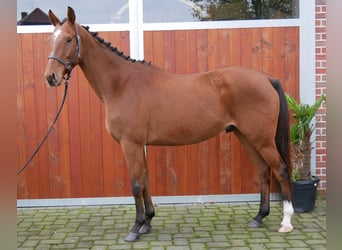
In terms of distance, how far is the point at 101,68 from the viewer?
3.47 metres

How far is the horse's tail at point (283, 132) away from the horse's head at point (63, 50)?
1970mm

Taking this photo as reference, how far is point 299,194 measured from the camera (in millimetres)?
4035

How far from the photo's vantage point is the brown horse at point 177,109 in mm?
3420

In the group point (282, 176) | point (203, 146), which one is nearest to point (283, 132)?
point (282, 176)

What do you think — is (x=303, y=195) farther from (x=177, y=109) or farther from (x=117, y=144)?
(x=117, y=144)

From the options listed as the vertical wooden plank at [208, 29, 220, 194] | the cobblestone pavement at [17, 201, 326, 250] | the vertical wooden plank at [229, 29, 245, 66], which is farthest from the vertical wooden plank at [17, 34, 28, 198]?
the vertical wooden plank at [229, 29, 245, 66]

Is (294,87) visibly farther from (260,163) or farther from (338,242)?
(338,242)

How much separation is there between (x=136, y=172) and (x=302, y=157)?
1.95 m

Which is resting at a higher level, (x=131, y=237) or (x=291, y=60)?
(x=291, y=60)

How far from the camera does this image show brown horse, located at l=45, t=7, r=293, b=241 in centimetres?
342

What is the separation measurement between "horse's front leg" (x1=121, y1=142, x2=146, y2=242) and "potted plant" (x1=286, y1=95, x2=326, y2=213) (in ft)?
5.76

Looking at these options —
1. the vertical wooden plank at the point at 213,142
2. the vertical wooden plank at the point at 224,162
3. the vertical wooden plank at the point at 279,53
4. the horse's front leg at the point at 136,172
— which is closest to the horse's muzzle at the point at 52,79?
the horse's front leg at the point at 136,172

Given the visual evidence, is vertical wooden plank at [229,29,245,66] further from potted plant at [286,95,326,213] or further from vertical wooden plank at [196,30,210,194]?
potted plant at [286,95,326,213]

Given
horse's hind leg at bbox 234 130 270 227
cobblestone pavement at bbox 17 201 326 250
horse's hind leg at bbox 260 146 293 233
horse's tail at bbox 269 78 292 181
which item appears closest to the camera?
cobblestone pavement at bbox 17 201 326 250
